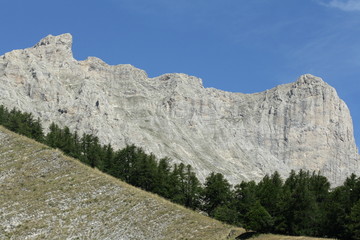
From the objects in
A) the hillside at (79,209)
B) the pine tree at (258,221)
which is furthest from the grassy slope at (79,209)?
the pine tree at (258,221)

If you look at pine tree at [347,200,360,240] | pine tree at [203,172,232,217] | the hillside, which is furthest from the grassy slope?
pine tree at [203,172,232,217]

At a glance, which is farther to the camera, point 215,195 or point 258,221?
point 215,195

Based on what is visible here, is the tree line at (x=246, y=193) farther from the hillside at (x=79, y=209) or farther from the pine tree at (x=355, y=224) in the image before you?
the hillside at (x=79, y=209)

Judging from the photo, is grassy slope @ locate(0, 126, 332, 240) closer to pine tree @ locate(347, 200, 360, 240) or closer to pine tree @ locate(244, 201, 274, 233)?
pine tree @ locate(244, 201, 274, 233)

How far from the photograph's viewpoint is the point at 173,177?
9019cm

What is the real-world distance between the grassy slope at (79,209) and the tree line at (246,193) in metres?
7.76

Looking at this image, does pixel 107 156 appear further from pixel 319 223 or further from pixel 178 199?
pixel 319 223

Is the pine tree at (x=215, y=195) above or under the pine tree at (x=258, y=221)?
above

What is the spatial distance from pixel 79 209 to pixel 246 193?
3393 centimetres

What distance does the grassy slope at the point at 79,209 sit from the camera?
181 feet

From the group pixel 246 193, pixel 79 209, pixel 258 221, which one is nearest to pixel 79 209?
pixel 79 209

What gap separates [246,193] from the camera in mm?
84812

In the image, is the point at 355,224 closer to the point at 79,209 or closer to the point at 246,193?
the point at 246,193

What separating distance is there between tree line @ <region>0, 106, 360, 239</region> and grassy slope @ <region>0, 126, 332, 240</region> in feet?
25.5
